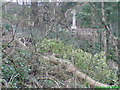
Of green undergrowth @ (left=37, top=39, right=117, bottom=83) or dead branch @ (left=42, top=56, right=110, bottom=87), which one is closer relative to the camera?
dead branch @ (left=42, top=56, right=110, bottom=87)

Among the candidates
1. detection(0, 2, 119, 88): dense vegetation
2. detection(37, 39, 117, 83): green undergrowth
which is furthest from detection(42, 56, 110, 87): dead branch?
detection(37, 39, 117, 83): green undergrowth

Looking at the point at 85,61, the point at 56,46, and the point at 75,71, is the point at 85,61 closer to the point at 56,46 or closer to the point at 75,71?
the point at 75,71

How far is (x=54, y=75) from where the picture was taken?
2.52 meters

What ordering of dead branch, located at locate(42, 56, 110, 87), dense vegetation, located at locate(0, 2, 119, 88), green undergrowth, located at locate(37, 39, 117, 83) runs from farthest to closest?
green undergrowth, located at locate(37, 39, 117, 83), dead branch, located at locate(42, 56, 110, 87), dense vegetation, located at locate(0, 2, 119, 88)

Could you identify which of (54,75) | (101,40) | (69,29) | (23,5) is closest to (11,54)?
(54,75)

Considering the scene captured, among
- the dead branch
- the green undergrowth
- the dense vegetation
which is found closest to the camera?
the dense vegetation

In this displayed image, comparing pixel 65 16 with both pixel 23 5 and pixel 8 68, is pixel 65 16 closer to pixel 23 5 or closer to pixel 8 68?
pixel 23 5

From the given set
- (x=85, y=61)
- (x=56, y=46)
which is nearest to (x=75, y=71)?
(x=85, y=61)

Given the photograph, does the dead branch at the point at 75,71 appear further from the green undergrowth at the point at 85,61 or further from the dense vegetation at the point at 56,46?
the green undergrowth at the point at 85,61

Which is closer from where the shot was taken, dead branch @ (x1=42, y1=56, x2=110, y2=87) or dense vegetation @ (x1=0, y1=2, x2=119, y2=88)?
dense vegetation @ (x1=0, y1=2, x2=119, y2=88)

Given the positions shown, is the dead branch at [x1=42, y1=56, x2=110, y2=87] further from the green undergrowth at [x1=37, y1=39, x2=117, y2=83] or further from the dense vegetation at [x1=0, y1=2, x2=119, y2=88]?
the green undergrowth at [x1=37, y1=39, x2=117, y2=83]

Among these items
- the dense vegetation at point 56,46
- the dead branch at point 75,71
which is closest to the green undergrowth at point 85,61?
the dense vegetation at point 56,46

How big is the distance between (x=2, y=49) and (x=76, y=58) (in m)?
1.34

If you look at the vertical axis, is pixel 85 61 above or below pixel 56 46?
below
